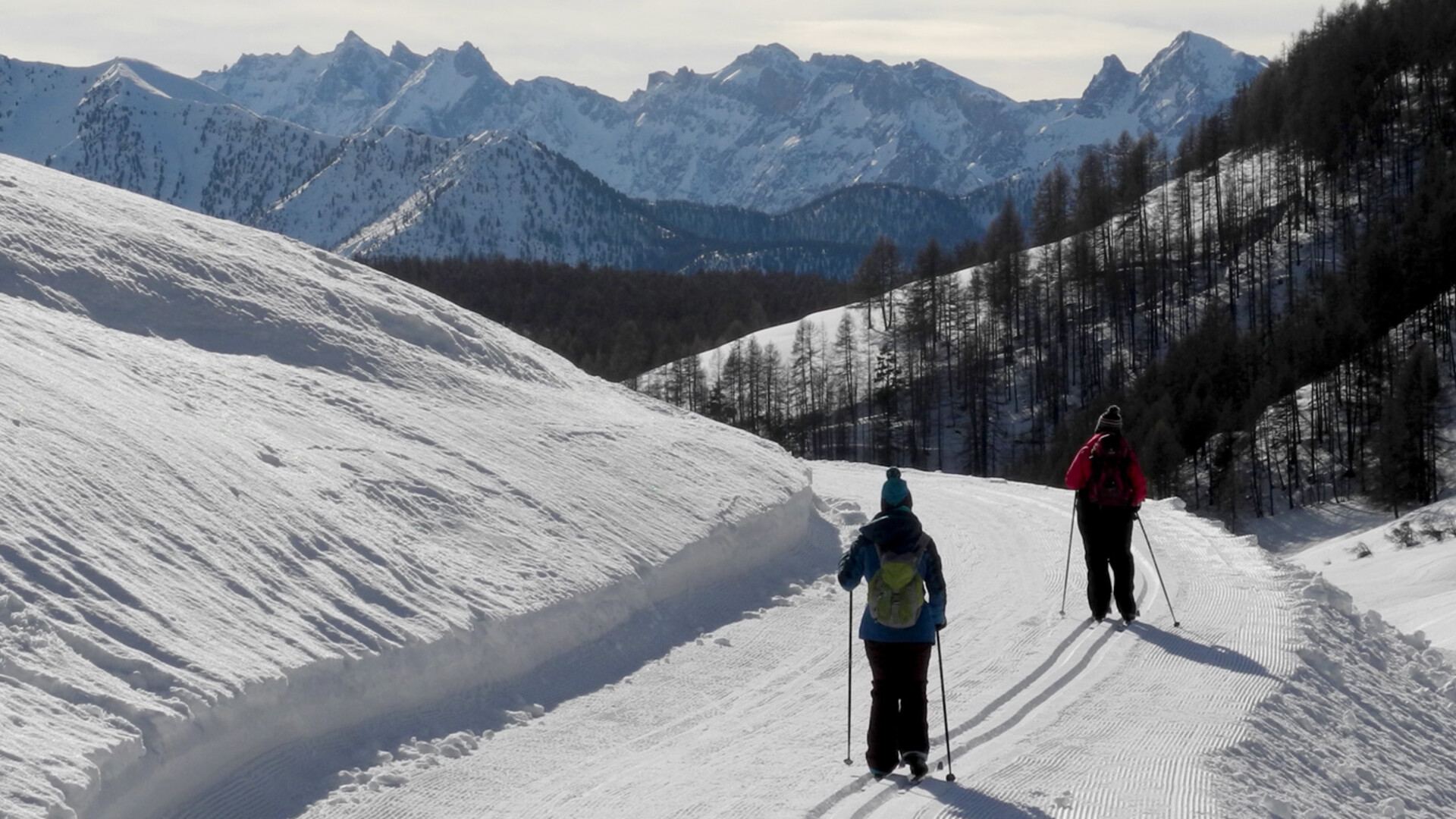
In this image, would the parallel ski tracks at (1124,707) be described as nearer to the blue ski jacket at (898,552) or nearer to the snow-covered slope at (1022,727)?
the snow-covered slope at (1022,727)

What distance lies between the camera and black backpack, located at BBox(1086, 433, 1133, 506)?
11.5 metres

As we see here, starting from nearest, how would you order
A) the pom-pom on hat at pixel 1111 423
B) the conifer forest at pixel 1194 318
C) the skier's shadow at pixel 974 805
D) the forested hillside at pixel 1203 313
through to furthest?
the skier's shadow at pixel 974 805 → the pom-pom on hat at pixel 1111 423 → the conifer forest at pixel 1194 318 → the forested hillside at pixel 1203 313

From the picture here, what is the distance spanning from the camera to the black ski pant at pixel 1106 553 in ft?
38.0

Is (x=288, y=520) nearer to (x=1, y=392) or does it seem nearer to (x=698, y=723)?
(x=1, y=392)

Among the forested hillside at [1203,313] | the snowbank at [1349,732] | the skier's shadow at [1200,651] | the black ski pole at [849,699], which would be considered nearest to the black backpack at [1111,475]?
the skier's shadow at [1200,651]

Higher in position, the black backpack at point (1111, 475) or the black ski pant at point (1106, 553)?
the black backpack at point (1111, 475)

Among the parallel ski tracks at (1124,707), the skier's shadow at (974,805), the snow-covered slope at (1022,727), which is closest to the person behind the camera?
the skier's shadow at (974,805)

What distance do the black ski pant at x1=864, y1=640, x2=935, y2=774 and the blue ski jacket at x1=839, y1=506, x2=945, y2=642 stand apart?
0.07 m

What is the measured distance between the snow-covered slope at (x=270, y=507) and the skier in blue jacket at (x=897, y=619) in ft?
12.1

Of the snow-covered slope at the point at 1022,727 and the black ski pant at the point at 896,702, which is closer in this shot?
the black ski pant at the point at 896,702

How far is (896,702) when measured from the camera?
7.76 meters

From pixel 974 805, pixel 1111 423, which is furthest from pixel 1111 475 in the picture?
pixel 974 805

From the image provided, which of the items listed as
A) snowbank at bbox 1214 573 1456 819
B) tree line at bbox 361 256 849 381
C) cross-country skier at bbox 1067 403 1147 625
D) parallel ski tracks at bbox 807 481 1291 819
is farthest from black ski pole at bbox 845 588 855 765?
tree line at bbox 361 256 849 381

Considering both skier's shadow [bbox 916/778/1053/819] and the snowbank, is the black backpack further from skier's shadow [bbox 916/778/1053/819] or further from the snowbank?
skier's shadow [bbox 916/778/1053/819]
